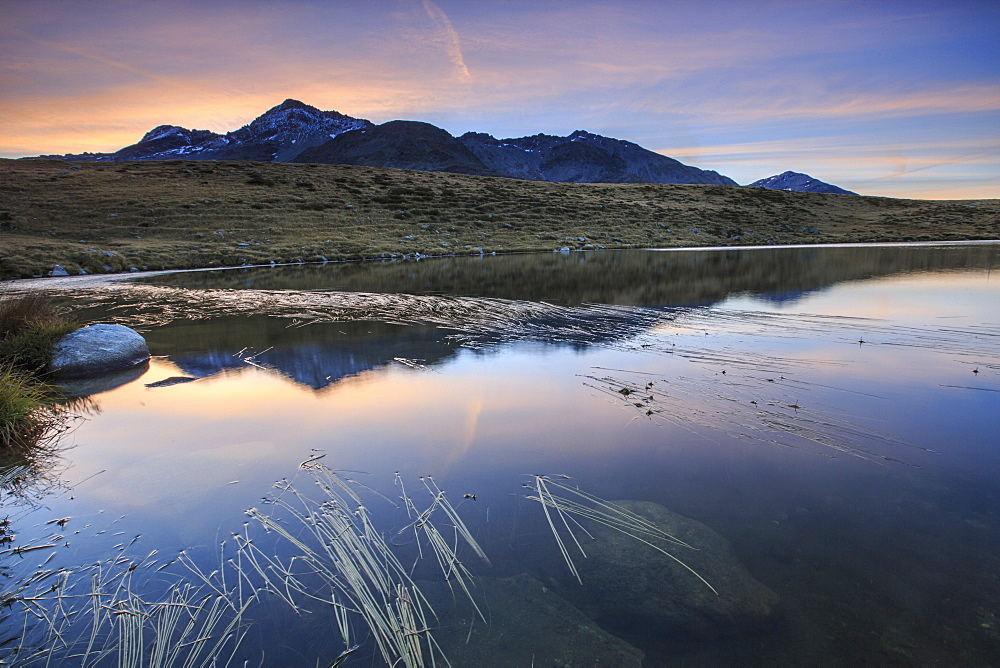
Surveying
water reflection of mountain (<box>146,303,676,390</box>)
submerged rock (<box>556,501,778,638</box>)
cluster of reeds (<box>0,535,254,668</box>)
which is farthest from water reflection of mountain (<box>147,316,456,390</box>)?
submerged rock (<box>556,501,778,638</box>)

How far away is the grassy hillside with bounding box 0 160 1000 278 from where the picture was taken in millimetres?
39938

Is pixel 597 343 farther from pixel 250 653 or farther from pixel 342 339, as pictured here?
pixel 250 653

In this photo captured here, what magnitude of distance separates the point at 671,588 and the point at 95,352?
12.0 metres

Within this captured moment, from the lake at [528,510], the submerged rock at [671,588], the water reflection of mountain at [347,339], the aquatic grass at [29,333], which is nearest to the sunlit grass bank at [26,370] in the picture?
the aquatic grass at [29,333]

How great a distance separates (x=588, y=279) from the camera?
2462 centimetres

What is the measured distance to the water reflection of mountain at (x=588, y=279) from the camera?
19.2 meters

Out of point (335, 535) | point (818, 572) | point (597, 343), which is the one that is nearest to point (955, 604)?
point (818, 572)

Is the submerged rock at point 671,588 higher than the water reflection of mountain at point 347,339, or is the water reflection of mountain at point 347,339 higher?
the submerged rock at point 671,588

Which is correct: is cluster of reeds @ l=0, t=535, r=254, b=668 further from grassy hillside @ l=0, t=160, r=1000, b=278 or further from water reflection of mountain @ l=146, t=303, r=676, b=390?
grassy hillside @ l=0, t=160, r=1000, b=278

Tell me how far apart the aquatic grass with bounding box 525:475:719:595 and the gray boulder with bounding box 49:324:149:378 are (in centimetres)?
1008

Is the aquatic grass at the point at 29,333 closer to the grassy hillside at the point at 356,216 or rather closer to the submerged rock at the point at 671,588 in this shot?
the submerged rock at the point at 671,588

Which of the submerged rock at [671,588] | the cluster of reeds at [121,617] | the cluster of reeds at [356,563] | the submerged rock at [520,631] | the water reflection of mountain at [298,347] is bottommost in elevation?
the water reflection of mountain at [298,347]

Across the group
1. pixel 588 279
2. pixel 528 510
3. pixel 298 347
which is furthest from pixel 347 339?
pixel 588 279

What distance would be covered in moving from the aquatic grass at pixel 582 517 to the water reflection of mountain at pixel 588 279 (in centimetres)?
1276
